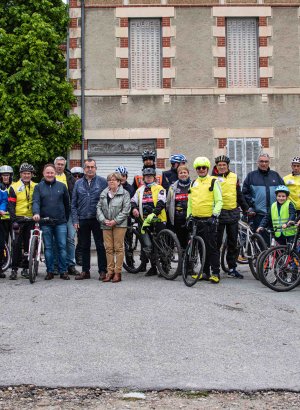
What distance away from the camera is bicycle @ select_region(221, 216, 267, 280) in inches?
423

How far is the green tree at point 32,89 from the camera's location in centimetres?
1883

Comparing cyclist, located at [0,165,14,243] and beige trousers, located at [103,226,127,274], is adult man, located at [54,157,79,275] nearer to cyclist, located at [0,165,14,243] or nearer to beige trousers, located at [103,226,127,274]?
cyclist, located at [0,165,14,243]

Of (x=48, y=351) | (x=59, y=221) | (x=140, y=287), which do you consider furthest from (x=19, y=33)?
(x=48, y=351)

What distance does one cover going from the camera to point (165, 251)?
35.0ft

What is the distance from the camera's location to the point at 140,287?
990 cm

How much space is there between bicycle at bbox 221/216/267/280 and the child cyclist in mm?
303

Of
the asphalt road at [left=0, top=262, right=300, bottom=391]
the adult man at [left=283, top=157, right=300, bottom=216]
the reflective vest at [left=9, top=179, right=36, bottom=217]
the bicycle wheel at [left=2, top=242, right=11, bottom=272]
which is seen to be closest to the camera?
the asphalt road at [left=0, top=262, right=300, bottom=391]

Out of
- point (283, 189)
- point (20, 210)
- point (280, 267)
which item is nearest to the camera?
point (280, 267)

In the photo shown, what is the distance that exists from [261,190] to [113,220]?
2635 millimetres

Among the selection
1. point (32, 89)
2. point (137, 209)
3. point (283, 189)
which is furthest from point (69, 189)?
point (32, 89)

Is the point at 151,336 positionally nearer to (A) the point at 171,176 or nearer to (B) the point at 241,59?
(A) the point at 171,176

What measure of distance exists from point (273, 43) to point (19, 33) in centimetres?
765

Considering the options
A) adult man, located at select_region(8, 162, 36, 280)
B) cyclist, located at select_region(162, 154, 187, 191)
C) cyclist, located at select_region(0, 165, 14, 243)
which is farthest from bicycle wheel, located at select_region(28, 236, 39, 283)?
cyclist, located at select_region(162, 154, 187, 191)

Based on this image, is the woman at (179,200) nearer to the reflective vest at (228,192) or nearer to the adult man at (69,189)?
the reflective vest at (228,192)
